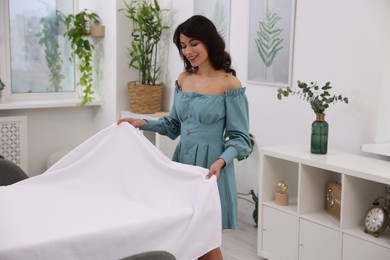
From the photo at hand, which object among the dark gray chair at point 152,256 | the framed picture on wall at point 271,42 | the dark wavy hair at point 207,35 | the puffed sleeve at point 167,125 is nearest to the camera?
the dark gray chair at point 152,256

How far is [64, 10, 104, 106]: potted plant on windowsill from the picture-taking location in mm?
5148

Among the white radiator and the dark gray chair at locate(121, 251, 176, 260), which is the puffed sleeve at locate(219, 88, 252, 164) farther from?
the white radiator

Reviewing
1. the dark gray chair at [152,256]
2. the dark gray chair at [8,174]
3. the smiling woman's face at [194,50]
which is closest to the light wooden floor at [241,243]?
the dark gray chair at [8,174]

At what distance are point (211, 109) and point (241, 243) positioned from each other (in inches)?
65.1

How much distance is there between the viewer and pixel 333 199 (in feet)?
10.8

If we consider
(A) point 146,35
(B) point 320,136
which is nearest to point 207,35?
(B) point 320,136

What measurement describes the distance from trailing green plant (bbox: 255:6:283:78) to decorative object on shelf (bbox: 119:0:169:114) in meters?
1.10

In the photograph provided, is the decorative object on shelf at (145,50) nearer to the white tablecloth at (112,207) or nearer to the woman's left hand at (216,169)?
the white tablecloth at (112,207)

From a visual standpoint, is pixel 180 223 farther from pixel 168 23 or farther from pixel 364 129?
pixel 168 23

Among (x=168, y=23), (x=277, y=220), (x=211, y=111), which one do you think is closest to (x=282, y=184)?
(x=277, y=220)

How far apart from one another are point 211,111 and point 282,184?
115cm

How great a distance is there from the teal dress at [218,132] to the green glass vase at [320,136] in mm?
811

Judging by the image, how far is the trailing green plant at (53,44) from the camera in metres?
5.35

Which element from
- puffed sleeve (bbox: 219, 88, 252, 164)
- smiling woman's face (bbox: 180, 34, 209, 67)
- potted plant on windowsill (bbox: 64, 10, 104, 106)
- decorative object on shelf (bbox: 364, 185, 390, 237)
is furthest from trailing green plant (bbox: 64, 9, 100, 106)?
decorative object on shelf (bbox: 364, 185, 390, 237)
